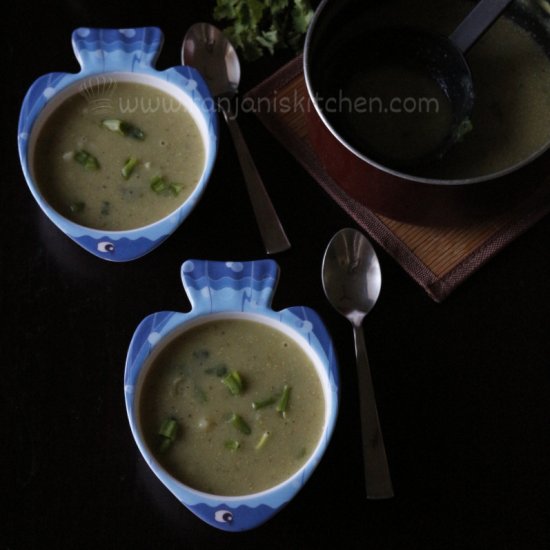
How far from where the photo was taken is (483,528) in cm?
121

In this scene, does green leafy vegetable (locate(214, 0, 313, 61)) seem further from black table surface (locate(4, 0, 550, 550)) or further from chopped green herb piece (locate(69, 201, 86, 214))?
chopped green herb piece (locate(69, 201, 86, 214))

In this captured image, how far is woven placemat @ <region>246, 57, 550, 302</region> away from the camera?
1.32m

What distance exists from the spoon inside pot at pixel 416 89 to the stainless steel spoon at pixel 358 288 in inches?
6.1

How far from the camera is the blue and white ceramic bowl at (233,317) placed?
43.5 inches

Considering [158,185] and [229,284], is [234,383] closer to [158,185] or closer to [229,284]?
[229,284]

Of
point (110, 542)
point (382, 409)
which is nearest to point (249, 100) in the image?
point (382, 409)

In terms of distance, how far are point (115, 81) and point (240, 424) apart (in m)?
0.63

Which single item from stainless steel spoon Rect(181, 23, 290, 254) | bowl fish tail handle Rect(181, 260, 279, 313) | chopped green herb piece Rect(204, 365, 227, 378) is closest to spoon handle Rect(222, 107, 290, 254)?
stainless steel spoon Rect(181, 23, 290, 254)

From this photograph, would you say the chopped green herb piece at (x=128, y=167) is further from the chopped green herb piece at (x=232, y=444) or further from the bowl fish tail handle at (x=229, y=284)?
the chopped green herb piece at (x=232, y=444)

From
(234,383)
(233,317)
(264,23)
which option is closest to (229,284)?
(233,317)

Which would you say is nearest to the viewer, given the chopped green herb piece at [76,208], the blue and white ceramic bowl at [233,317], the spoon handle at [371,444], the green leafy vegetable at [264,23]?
the blue and white ceramic bowl at [233,317]

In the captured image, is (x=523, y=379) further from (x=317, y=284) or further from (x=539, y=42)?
(x=539, y=42)

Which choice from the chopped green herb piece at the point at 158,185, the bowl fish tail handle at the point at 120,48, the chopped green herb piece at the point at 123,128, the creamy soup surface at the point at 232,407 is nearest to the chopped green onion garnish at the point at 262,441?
the creamy soup surface at the point at 232,407

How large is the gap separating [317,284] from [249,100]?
1.17 feet
